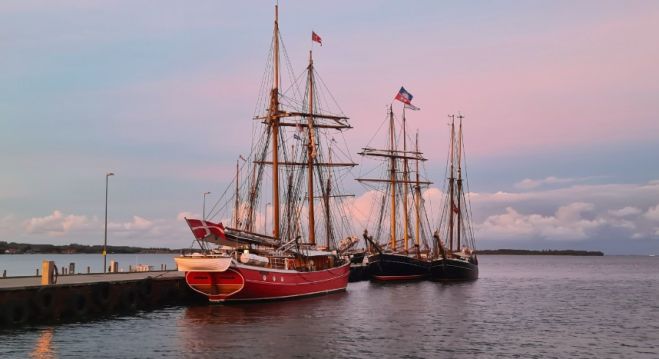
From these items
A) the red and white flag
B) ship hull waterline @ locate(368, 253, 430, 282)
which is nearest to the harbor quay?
the red and white flag

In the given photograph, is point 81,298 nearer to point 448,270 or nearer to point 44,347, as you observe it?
point 44,347

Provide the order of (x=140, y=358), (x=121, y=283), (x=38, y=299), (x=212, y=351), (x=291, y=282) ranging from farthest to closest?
1. (x=291, y=282)
2. (x=121, y=283)
3. (x=38, y=299)
4. (x=212, y=351)
5. (x=140, y=358)

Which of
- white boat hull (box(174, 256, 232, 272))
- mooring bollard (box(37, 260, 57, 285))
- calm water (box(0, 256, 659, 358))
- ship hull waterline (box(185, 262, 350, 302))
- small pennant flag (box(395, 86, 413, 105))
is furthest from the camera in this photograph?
small pennant flag (box(395, 86, 413, 105))

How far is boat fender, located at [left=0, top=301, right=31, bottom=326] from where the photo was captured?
36.1m

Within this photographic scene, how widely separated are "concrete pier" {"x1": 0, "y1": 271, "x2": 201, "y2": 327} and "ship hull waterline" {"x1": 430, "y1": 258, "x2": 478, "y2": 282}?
46.3 metres

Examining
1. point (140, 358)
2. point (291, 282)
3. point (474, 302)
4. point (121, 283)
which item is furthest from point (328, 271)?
point (140, 358)

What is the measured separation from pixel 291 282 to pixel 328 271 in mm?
9155

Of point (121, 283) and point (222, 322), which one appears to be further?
point (121, 283)

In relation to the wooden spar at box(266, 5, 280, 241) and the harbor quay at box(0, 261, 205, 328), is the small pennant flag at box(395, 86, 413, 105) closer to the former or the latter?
the wooden spar at box(266, 5, 280, 241)

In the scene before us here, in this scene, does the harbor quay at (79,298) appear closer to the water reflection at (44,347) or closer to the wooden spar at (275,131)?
the water reflection at (44,347)

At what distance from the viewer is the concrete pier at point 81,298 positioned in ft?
121

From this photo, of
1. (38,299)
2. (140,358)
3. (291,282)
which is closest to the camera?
(140,358)

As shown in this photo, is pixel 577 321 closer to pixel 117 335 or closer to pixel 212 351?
pixel 212 351

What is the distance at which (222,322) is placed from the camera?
4144cm
